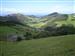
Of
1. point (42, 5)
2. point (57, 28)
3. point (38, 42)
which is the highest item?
point (42, 5)

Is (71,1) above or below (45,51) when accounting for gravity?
above

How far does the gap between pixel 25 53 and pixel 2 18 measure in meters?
0.60

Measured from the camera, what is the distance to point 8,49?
224 cm

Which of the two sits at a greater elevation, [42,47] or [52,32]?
[52,32]

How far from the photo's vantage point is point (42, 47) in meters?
2.29

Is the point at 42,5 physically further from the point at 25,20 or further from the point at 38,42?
the point at 38,42

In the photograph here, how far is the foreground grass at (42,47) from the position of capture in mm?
2240

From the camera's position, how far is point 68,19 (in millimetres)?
2381

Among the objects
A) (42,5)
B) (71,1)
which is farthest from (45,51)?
(71,1)

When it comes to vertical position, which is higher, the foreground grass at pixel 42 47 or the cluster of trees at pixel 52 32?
the cluster of trees at pixel 52 32

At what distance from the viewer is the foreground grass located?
7.35ft

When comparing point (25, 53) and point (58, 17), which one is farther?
point (58, 17)

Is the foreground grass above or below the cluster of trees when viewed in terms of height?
below

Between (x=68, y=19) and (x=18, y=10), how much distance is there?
75 cm
